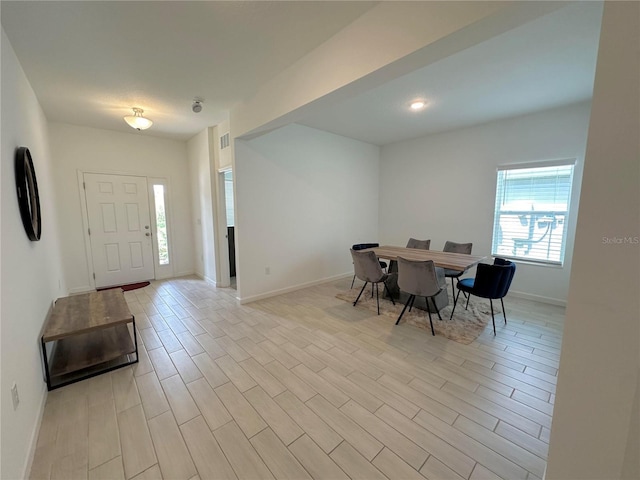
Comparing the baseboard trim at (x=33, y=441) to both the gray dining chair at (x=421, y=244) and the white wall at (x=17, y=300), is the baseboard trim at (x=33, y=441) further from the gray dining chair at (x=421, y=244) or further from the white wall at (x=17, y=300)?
the gray dining chair at (x=421, y=244)

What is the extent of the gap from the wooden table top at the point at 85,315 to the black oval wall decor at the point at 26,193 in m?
0.77

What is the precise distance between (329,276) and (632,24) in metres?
4.52

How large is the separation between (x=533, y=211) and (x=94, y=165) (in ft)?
23.5

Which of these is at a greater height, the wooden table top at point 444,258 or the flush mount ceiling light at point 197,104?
the flush mount ceiling light at point 197,104

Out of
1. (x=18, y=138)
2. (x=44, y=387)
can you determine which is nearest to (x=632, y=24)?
(x=18, y=138)

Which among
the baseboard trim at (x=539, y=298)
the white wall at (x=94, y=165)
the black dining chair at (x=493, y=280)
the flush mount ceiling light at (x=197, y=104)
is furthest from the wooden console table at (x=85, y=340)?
the baseboard trim at (x=539, y=298)

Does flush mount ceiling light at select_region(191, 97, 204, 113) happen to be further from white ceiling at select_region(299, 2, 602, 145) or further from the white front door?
the white front door

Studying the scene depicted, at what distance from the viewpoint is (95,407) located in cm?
188

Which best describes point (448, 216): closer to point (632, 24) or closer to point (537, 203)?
point (537, 203)

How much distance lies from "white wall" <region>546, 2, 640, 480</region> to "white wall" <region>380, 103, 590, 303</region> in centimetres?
344

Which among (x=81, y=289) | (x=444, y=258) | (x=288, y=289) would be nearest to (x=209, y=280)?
(x=288, y=289)

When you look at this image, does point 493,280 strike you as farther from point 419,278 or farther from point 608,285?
point 608,285

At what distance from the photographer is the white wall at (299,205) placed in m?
3.87

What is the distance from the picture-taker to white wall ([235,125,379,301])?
387 cm
